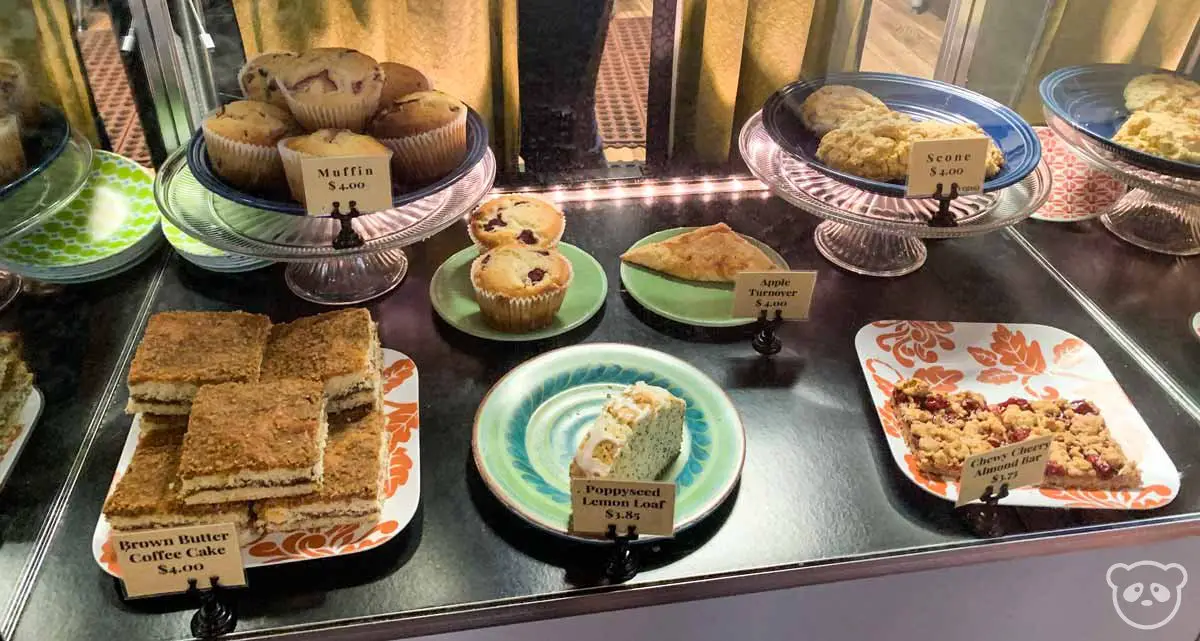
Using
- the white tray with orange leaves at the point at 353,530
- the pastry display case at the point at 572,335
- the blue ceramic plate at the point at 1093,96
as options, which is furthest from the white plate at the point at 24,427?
the blue ceramic plate at the point at 1093,96

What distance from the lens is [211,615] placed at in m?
1.04

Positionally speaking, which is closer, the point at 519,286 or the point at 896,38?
the point at 519,286

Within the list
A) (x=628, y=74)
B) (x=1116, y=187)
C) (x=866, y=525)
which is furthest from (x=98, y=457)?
(x=1116, y=187)

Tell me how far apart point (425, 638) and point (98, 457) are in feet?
1.85

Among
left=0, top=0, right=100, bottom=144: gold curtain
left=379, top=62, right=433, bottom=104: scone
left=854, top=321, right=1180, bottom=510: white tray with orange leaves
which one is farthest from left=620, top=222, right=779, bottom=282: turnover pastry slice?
left=0, top=0, right=100, bottom=144: gold curtain

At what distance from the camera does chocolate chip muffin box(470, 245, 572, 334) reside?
1.43 meters

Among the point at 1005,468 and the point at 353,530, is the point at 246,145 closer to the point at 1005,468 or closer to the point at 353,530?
the point at 353,530

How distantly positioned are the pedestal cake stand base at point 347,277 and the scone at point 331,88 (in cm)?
26

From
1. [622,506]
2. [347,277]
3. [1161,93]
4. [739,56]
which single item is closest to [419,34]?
[347,277]

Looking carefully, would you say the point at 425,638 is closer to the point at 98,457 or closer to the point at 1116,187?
the point at 98,457

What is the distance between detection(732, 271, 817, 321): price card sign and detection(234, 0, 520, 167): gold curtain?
95cm

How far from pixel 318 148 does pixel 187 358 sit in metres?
0.38

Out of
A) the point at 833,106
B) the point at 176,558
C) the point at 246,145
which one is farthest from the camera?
the point at 833,106

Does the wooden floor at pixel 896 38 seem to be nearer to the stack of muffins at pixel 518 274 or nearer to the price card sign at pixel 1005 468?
the stack of muffins at pixel 518 274
